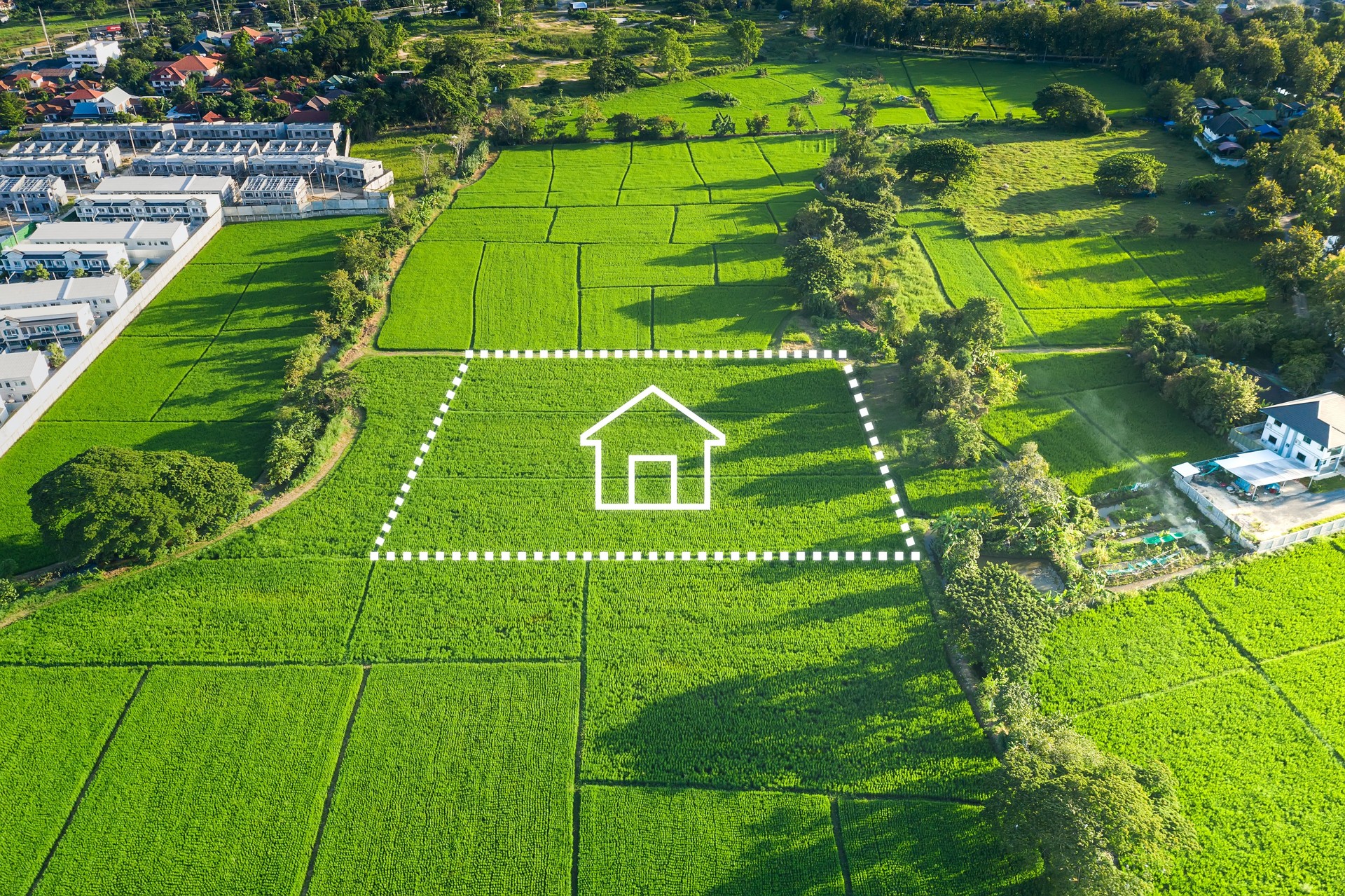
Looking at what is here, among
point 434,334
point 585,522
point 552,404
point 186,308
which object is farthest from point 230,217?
point 585,522

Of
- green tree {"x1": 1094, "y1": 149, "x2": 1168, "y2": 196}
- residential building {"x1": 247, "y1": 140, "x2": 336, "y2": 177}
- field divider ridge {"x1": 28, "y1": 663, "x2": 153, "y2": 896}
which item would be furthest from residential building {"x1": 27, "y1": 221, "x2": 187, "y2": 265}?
green tree {"x1": 1094, "y1": 149, "x2": 1168, "y2": 196}

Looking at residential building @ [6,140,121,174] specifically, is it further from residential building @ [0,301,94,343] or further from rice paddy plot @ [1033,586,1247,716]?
rice paddy plot @ [1033,586,1247,716]

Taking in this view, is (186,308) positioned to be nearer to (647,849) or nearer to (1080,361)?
(647,849)

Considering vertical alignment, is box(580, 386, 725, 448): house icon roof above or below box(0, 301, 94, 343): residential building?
below

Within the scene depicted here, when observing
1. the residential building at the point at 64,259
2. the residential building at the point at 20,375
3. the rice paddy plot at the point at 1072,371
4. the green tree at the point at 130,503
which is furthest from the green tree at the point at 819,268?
the residential building at the point at 64,259

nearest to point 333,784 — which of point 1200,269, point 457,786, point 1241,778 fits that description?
point 457,786

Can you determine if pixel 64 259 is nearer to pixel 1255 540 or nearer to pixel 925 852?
pixel 925 852
